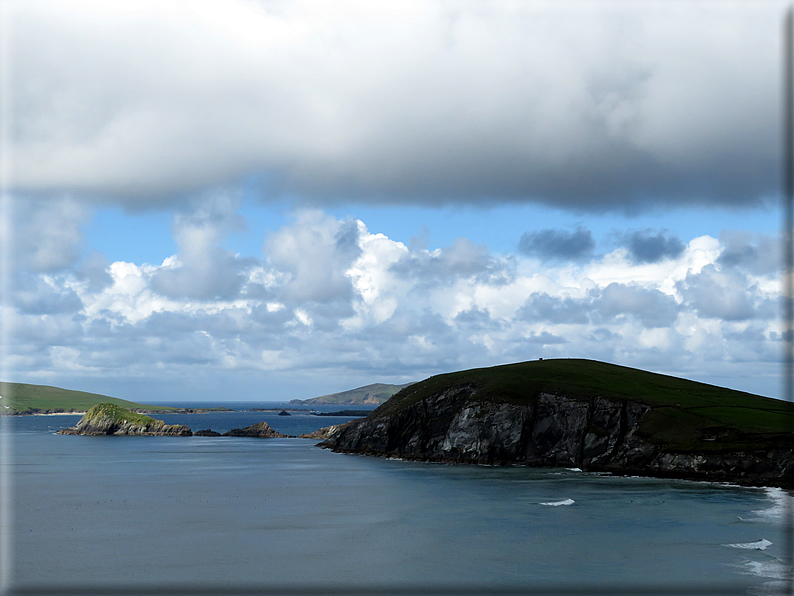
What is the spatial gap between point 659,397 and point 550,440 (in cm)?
2962

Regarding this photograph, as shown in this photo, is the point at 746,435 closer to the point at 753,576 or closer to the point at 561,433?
the point at 561,433

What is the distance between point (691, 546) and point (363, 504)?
46.0 m

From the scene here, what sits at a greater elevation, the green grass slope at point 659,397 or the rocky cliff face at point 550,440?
the green grass slope at point 659,397

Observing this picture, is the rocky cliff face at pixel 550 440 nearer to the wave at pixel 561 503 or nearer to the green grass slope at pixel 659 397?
the green grass slope at pixel 659 397

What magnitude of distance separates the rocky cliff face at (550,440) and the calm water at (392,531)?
10.5 metres

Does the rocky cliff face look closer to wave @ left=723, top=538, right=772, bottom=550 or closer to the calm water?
the calm water

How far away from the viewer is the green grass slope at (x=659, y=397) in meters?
132

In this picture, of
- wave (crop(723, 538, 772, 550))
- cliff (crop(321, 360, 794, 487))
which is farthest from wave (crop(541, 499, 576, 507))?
cliff (crop(321, 360, 794, 487))

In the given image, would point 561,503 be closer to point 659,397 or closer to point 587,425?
point 587,425

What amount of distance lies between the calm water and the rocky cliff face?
34.6 ft

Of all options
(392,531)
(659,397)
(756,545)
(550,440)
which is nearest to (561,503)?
(392,531)

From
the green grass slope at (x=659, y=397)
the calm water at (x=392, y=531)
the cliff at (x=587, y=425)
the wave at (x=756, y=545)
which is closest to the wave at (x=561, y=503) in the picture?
the calm water at (x=392, y=531)

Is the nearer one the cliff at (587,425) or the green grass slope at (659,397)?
the cliff at (587,425)

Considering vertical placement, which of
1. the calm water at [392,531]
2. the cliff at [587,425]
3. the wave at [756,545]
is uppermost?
the cliff at [587,425]
